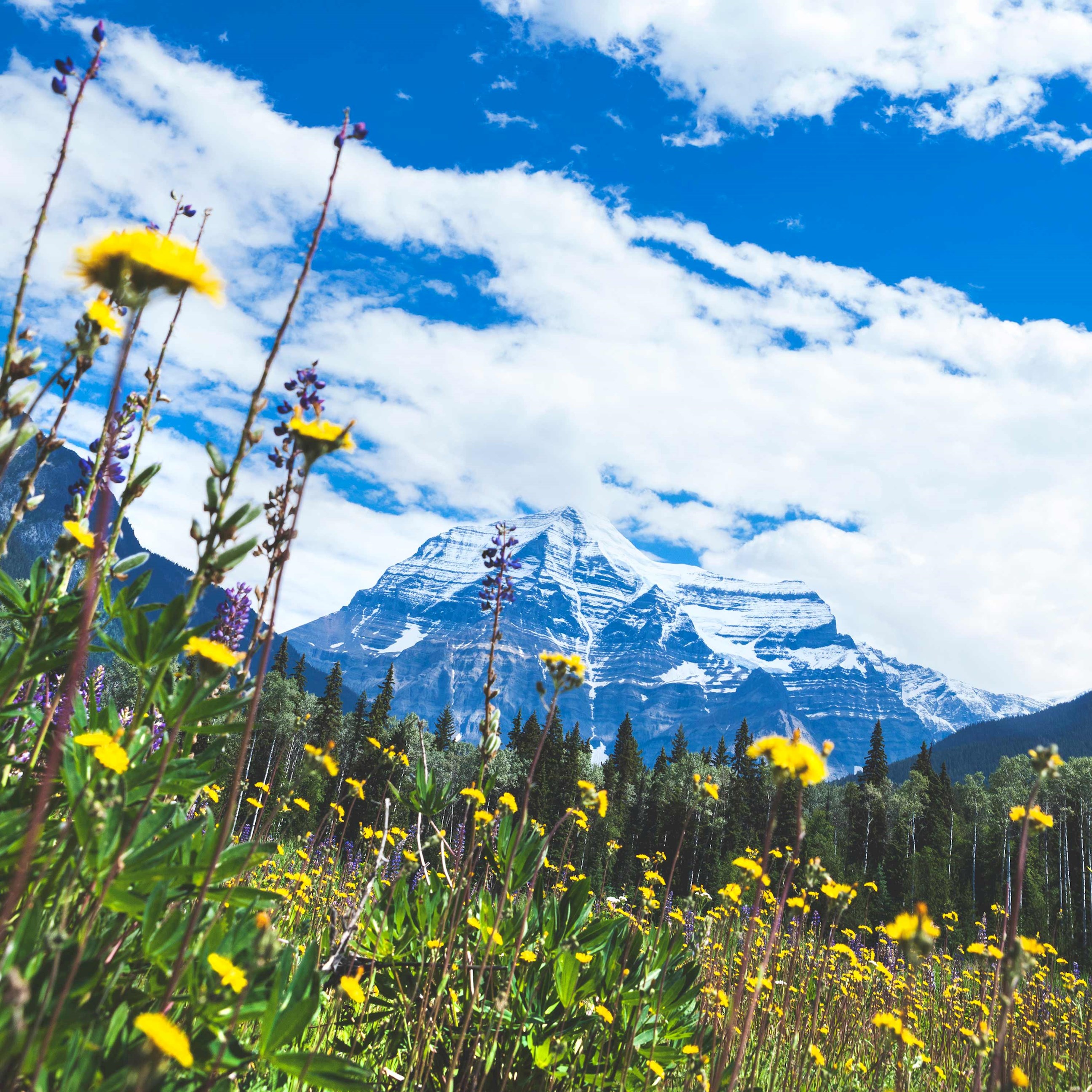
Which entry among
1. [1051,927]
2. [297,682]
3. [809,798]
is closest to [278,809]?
[1051,927]

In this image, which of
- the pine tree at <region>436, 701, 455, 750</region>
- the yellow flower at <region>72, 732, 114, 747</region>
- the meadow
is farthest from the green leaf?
the pine tree at <region>436, 701, 455, 750</region>

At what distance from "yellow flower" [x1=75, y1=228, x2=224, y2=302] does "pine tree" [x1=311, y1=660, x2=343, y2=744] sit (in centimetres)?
5848

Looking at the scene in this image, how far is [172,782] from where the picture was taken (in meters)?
2.38

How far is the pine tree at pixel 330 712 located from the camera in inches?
2340

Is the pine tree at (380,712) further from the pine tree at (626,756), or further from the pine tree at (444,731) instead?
the pine tree at (626,756)

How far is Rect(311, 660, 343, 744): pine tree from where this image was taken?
59.4 m

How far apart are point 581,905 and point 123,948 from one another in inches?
95.0

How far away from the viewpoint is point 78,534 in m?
2.23

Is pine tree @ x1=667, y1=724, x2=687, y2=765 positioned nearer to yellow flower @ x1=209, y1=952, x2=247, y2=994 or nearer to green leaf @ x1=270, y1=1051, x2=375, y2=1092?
green leaf @ x1=270, y1=1051, x2=375, y2=1092

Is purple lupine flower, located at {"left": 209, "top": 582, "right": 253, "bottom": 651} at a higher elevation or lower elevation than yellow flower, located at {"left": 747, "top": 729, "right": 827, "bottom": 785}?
higher

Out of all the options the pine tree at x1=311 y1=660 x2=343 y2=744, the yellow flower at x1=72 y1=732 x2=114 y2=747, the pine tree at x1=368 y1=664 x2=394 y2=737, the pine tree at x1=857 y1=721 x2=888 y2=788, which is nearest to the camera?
the yellow flower at x1=72 y1=732 x2=114 y2=747

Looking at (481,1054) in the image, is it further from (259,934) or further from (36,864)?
(36,864)

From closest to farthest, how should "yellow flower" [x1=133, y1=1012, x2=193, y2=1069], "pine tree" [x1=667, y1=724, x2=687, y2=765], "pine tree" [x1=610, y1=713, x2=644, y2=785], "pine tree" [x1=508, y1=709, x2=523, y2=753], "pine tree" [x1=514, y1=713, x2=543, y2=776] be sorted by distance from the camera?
"yellow flower" [x1=133, y1=1012, x2=193, y2=1069] → "pine tree" [x1=514, y1=713, x2=543, y2=776] → "pine tree" [x1=508, y1=709, x2=523, y2=753] → "pine tree" [x1=610, y1=713, x2=644, y2=785] → "pine tree" [x1=667, y1=724, x2=687, y2=765]

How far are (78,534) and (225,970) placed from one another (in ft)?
4.60
